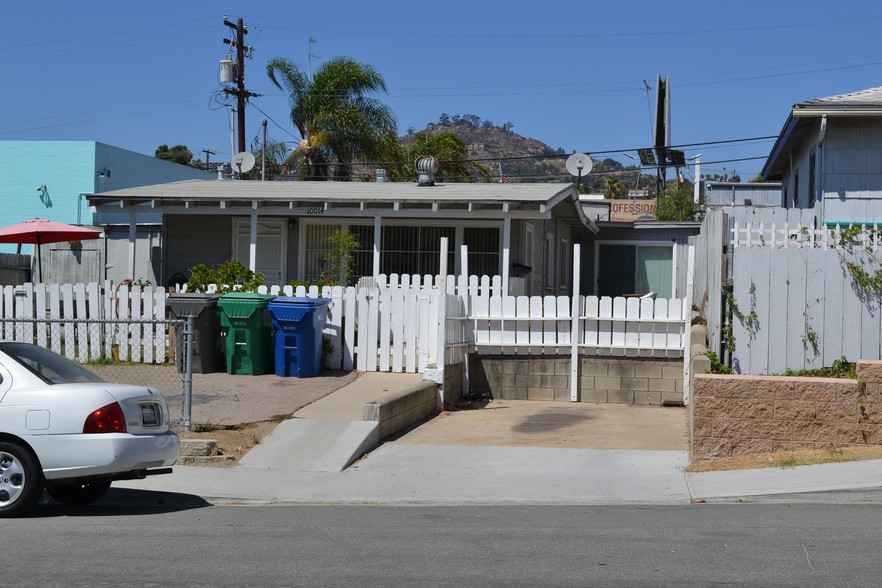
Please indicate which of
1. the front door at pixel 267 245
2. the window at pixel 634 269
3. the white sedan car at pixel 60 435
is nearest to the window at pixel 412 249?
the front door at pixel 267 245

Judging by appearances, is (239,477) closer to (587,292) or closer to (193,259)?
(193,259)

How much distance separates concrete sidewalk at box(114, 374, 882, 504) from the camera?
9.23m

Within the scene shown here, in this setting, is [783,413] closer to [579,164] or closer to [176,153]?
[579,164]

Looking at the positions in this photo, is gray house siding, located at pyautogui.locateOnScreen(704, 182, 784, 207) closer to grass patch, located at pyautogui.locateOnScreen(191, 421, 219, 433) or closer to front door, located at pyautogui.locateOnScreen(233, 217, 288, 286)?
front door, located at pyautogui.locateOnScreen(233, 217, 288, 286)

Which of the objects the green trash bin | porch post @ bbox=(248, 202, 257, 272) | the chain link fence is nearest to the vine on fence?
the green trash bin

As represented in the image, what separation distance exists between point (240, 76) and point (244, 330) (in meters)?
24.7

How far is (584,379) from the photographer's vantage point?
15.3 metres

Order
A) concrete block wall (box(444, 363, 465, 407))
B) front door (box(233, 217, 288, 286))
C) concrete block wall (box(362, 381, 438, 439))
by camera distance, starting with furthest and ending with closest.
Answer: front door (box(233, 217, 288, 286)) → concrete block wall (box(444, 363, 465, 407)) → concrete block wall (box(362, 381, 438, 439))

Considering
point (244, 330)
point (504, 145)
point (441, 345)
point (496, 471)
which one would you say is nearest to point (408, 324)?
point (441, 345)

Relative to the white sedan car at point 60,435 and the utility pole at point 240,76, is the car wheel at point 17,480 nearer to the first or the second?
the white sedan car at point 60,435

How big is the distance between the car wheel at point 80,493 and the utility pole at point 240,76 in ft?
95.5

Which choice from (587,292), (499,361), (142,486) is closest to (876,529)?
(142,486)

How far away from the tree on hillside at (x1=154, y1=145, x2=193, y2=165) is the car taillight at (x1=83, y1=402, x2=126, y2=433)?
71.5 metres

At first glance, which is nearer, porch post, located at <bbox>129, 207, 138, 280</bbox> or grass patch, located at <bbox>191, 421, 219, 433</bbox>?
grass patch, located at <bbox>191, 421, 219, 433</bbox>
